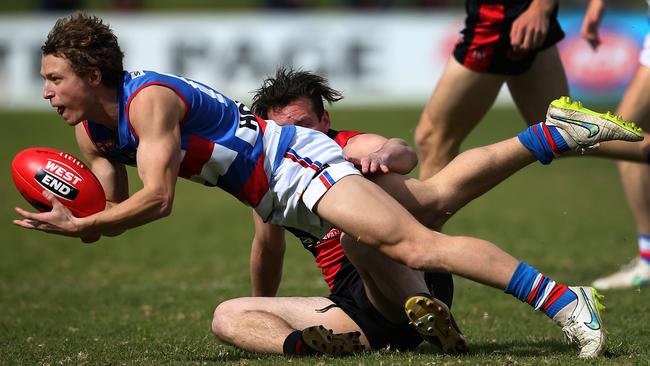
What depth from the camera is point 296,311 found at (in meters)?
5.27

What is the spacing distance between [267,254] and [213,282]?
2522 millimetres

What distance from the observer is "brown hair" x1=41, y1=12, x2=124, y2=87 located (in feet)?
15.8

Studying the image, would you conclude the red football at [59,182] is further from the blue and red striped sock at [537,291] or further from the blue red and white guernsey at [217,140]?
the blue and red striped sock at [537,291]

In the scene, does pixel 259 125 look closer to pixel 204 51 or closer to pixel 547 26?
pixel 547 26

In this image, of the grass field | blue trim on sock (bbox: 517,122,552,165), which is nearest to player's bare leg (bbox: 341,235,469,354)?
the grass field

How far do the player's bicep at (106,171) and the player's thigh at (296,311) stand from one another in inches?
34.2

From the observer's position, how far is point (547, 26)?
258 inches

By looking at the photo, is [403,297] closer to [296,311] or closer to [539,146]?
[296,311]

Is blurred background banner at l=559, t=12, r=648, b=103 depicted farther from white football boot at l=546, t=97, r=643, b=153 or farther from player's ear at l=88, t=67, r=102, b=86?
player's ear at l=88, t=67, r=102, b=86

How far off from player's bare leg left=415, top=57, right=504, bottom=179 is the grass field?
3.48 ft

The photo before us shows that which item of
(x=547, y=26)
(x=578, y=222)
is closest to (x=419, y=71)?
(x=578, y=222)

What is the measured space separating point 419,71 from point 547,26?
47.6 ft

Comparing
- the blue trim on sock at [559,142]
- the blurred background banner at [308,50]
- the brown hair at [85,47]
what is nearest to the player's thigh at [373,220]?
the blue trim on sock at [559,142]

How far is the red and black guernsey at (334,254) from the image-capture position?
545cm
